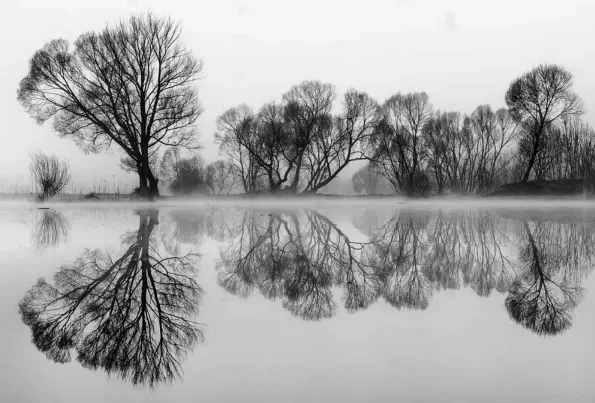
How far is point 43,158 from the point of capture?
2333 centimetres

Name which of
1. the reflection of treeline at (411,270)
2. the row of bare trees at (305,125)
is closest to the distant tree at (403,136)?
the row of bare trees at (305,125)

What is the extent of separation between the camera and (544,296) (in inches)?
149

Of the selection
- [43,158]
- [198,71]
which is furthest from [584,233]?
[43,158]

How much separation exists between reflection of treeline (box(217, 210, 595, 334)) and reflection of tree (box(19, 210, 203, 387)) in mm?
750

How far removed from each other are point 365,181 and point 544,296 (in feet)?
277

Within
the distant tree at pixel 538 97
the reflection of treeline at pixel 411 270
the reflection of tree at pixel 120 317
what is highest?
the distant tree at pixel 538 97

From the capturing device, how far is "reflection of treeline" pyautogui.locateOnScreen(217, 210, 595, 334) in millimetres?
3637

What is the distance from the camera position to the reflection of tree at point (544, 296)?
10.2 ft

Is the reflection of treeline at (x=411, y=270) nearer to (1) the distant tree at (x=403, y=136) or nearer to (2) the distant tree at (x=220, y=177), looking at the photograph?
(1) the distant tree at (x=403, y=136)

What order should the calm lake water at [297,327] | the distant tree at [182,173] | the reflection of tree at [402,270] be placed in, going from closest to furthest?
the calm lake water at [297,327] < the reflection of tree at [402,270] < the distant tree at [182,173]

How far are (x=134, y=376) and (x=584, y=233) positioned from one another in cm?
978

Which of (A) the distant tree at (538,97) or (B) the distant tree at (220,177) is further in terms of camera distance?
(B) the distant tree at (220,177)

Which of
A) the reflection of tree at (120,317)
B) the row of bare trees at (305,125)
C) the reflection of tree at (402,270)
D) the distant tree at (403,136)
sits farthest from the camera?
the distant tree at (403,136)

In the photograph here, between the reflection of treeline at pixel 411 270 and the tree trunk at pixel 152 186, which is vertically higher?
the tree trunk at pixel 152 186
